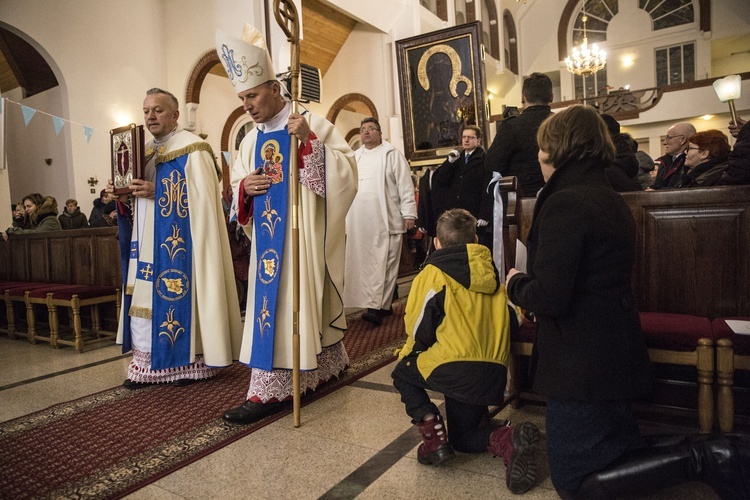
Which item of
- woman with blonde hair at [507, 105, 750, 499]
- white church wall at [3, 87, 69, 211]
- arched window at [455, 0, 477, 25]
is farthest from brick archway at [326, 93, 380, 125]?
woman with blonde hair at [507, 105, 750, 499]

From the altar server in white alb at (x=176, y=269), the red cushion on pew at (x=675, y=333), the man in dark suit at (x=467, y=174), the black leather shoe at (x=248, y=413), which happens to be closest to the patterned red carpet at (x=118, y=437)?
the black leather shoe at (x=248, y=413)

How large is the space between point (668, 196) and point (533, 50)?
1758 centimetres

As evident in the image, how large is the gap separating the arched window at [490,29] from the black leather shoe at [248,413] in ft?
47.7

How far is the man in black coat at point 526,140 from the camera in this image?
3234mm

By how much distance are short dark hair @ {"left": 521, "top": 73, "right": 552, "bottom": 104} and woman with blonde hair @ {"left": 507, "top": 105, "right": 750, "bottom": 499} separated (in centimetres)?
161

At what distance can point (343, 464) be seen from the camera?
2107 mm

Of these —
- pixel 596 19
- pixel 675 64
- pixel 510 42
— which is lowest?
pixel 675 64

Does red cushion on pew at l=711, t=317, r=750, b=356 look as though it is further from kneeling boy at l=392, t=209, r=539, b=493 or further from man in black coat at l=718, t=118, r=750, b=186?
man in black coat at l=718, t=118, r=750, b=186

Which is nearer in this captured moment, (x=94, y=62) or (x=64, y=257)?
(x=64, y=257)

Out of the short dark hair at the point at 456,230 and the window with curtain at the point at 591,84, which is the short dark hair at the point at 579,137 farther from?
the window with curtain at the point at 591,84

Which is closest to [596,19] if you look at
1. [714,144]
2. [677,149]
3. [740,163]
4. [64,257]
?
[677,149]

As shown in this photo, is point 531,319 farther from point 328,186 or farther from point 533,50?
point 533,50

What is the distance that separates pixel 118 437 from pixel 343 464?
3.76 feet

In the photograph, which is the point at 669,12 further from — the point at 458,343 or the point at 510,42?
the point at 458,343
